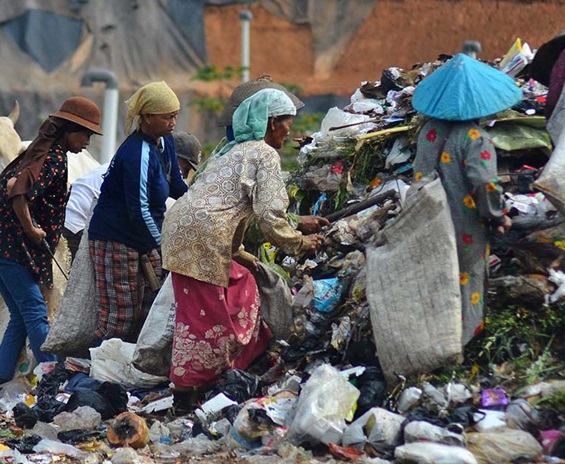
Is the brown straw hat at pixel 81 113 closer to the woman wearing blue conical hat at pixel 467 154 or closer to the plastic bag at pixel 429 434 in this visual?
the woman wearing blue conical hat at pixel 467 154

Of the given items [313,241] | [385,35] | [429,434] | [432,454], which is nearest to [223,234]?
[313,241]

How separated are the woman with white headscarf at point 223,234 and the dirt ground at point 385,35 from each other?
17912mm

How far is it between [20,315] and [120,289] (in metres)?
0.76

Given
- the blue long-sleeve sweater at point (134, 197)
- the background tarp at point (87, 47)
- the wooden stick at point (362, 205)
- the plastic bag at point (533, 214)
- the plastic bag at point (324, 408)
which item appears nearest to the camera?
the plastic bag at point (324, 408)

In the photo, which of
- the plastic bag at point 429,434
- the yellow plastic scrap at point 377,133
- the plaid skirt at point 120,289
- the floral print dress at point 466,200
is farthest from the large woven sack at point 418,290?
the plaid skirt at point 120,289

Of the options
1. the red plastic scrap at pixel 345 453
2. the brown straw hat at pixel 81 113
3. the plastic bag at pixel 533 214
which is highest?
the brown straw hat at pixel 81 113

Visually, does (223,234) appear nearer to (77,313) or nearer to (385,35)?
(77,313)

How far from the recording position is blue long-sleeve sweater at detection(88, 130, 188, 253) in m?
6.37

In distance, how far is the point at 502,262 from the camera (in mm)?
5652

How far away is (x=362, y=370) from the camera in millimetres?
5379

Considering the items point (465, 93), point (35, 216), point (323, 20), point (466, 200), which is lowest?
point (323, 20)

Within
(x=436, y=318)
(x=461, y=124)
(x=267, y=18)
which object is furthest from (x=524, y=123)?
(x=267, y=18)

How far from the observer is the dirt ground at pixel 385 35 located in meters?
24.0

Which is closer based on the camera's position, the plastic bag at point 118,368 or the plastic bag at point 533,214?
the plastic bag at point 533,214
